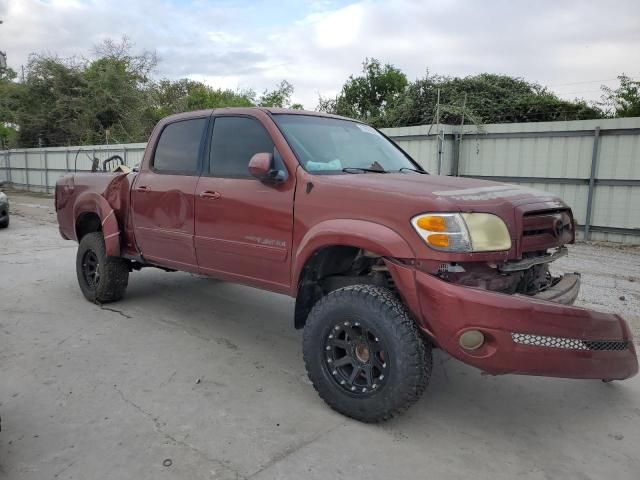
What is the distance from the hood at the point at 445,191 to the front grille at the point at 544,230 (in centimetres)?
7

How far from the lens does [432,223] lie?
2.87 meters

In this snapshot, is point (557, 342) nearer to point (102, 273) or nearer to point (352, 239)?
point (352, 239)

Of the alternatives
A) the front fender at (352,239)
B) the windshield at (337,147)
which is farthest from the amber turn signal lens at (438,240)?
the windshield at (337,147)

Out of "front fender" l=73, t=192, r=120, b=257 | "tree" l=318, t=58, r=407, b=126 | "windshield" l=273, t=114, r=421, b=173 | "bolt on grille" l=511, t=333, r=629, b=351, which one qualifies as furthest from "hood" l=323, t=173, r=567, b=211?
"tree" l=318, t=58, r=407, b=126

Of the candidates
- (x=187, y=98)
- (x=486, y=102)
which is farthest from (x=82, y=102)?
(x=486, y=102)

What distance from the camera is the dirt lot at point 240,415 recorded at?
9.02ft

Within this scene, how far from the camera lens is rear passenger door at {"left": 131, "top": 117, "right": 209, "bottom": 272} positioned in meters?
4.43

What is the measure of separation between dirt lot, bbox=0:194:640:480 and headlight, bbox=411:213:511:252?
1166 mm

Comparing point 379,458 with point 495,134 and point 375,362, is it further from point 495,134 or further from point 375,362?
point 495,134

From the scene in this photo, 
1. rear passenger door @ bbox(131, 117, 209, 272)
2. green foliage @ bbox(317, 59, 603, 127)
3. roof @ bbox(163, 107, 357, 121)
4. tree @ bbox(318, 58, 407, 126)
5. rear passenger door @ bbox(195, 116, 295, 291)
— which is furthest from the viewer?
tree @ bbox(318, 58, 407, 126)

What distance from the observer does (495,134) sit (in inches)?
417

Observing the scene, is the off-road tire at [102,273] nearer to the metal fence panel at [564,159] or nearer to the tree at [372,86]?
the metal fence panel at [564,159]

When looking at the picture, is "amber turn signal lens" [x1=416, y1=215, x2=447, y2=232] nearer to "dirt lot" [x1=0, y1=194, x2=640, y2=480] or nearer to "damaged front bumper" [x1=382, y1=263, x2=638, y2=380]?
"damaged front bumper" [x1=382, y1=263, x2=638, y2=380]

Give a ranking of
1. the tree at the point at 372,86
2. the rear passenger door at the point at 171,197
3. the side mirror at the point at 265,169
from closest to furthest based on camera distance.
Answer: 1. the side mirror at the point at 265,169
2. the rear passenger door at the point at 171,197
3. the tree at the point at 372,86
